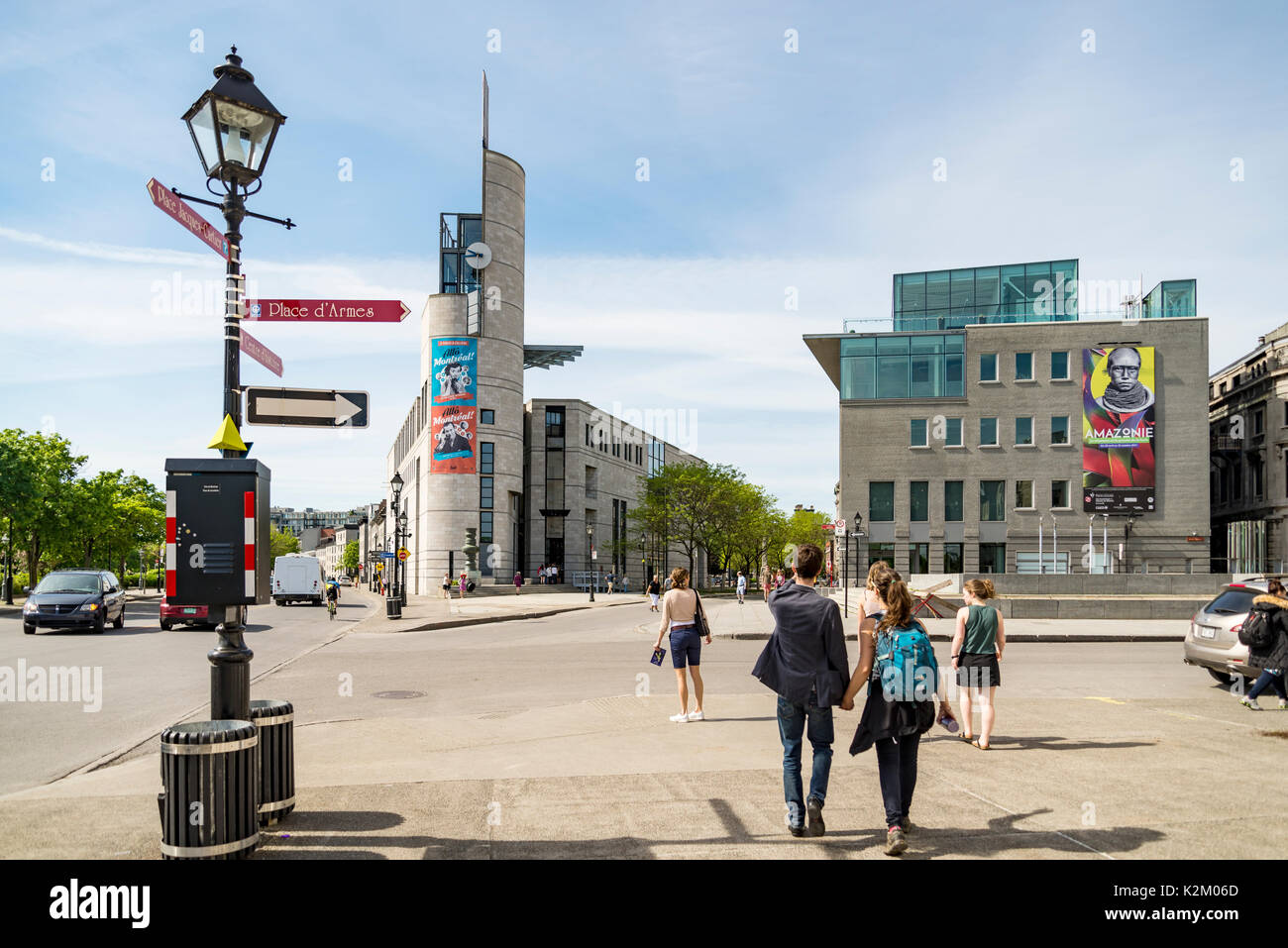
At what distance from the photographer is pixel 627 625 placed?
2973cm

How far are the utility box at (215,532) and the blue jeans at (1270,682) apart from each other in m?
11.4

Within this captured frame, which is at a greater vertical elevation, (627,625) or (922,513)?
(922,513)

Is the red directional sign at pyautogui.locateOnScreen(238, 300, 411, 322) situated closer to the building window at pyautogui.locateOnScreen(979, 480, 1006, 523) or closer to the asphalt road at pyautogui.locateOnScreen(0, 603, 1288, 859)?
the asphalt road at pyautogui.locateOnScreen(0, 603, 1288, 859)

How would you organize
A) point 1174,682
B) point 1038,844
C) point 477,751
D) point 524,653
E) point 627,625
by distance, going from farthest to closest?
point 627,625
point 524,653
point 1174,682
point 477,751
point 1038,844

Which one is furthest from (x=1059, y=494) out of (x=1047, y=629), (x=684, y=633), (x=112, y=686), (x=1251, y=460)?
(x=112, y=686)

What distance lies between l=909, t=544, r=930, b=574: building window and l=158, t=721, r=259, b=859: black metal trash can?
53756 mm

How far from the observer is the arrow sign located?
21.6 ft

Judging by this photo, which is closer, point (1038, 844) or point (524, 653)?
point (1038, 844)

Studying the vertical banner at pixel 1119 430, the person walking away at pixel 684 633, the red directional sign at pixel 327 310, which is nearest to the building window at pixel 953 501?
the vertical banner at pixel 1119 430

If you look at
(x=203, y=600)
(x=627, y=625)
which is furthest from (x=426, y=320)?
(x=203, y=600)

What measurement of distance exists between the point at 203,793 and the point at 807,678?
11.8ft
